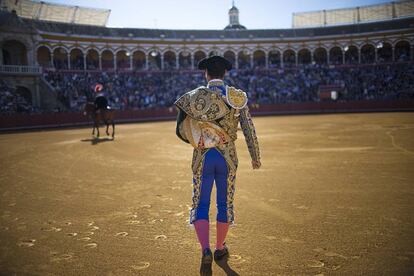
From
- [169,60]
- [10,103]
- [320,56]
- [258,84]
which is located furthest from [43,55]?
[320,56]

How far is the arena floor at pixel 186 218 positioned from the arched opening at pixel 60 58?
2685 cm

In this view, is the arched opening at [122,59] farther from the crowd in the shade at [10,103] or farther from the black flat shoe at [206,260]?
the black flat shoe at [206,260]

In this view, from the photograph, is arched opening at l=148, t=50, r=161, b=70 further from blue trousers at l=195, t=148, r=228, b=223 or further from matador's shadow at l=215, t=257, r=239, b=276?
matador's shadow at l=215, t=257, r=239, b=276

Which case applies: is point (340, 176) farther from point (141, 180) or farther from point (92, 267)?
point (92, 267)

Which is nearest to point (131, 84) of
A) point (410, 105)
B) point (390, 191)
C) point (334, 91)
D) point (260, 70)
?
point (260, 70)

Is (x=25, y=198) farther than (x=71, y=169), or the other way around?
(x=71, y=169)

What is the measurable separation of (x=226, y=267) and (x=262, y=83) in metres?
30.9

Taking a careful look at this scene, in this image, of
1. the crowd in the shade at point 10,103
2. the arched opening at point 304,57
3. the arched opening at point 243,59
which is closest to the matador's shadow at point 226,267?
the crowd in the shade at point 10,103

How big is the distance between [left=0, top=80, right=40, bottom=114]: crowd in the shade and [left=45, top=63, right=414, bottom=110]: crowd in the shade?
373 centimetres

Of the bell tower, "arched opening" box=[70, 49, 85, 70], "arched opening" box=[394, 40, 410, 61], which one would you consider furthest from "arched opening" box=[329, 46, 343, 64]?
"arched opening" box=[70, 49, 85, 70]

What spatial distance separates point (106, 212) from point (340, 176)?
3.56m

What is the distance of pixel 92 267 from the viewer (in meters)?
2.49

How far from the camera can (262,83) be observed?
106ft

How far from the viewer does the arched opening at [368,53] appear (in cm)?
3591
